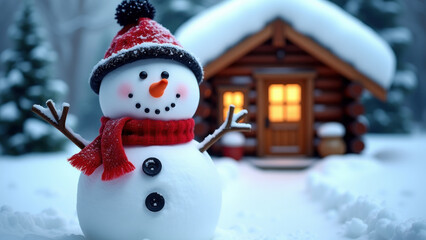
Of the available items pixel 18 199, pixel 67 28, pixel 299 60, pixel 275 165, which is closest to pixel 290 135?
pixel 275 165

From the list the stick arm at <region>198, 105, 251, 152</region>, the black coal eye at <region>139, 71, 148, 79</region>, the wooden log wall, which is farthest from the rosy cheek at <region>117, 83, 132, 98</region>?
the wooden log wall

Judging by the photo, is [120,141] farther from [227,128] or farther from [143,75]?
[227,128]

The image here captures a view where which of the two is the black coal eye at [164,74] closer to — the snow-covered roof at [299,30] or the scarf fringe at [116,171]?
the scarf fringe at [116,171]

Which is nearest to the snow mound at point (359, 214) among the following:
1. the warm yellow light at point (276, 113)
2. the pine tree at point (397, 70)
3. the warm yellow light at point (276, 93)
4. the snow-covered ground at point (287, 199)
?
the snow-covered ground at point (287, 199)

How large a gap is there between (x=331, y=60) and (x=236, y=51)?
2.00 meters

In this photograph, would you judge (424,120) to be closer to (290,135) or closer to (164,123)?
(290,135)

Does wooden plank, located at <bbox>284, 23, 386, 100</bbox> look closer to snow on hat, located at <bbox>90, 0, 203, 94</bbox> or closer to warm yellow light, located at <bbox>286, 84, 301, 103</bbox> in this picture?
warm yellow light, located at <bbox>286, 84, 301, 103</bbox>

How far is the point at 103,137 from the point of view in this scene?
316 centimetres

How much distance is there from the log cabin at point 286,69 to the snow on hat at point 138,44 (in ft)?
14.5

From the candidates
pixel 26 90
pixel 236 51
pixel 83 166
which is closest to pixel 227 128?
pixel 83 166

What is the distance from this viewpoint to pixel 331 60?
27.3 ft

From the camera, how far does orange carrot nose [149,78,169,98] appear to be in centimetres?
307

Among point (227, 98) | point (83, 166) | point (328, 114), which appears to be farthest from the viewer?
point (328, 114)

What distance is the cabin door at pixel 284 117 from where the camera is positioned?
8.68 meters
